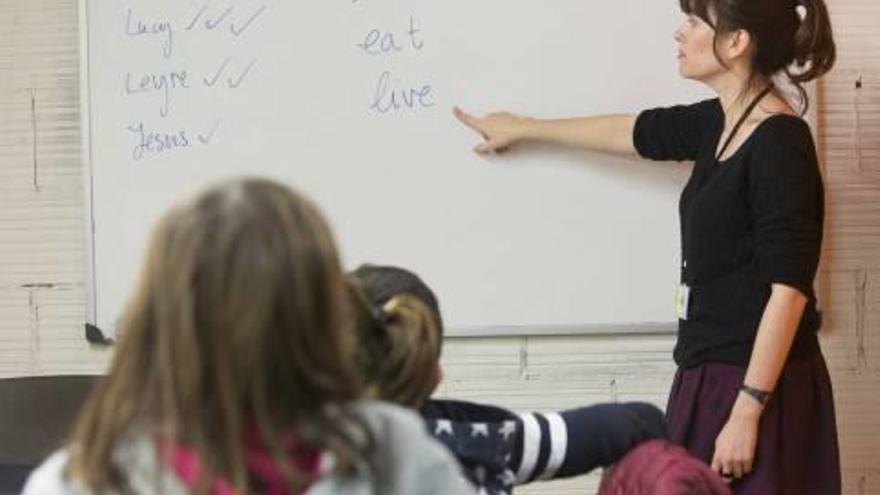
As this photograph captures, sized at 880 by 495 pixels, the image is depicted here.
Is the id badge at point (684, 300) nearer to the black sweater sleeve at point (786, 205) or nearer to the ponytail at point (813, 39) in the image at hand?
the black sweater sleeve at point (786, 205)

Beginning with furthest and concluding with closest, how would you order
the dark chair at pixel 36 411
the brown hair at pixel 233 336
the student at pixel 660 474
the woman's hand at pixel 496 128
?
the woman's hand at pixel 496 128 → the dark chair at pixel 36 411 → the student at pixel 660 474 → the brown hair at pixel 233 336

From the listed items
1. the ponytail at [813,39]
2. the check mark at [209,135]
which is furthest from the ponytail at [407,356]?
the check mark at [209,135]

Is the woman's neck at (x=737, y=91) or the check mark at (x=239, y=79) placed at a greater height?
the check mark at (x=239, y=79)

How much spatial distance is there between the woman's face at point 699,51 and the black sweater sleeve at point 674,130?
0.17 m

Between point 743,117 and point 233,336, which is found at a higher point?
point 743,117

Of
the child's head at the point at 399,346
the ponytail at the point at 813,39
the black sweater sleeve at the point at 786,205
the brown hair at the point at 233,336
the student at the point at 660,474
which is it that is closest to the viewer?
the brown hair at the point at 233,336

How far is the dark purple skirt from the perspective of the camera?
71.6 inches

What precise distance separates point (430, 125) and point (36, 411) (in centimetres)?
93

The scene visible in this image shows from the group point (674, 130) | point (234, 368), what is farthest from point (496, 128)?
point (234, 368)

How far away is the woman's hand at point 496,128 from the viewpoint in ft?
7.63

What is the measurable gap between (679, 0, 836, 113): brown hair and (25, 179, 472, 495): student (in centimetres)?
109

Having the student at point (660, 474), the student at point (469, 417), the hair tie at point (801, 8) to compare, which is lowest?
the student at point (660, 474)

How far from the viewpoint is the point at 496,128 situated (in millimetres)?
2340

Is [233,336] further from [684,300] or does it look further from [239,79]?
[239,79]
